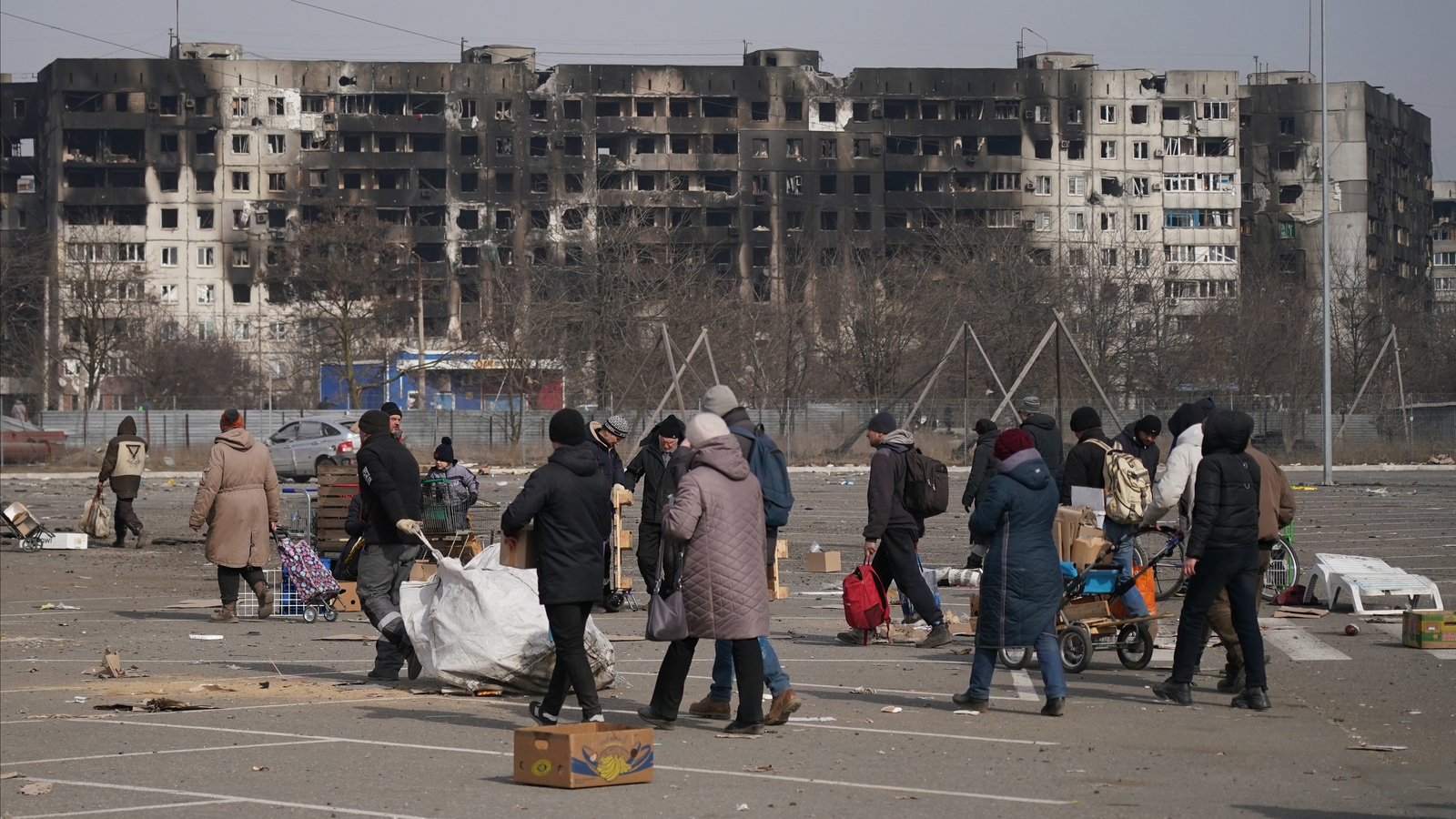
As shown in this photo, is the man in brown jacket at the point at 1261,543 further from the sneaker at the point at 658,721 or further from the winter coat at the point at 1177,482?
the sneaker at the point at 658,721

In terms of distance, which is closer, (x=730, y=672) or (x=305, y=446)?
(x=730, y=672)

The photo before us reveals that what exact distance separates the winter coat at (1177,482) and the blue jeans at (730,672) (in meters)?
3.15

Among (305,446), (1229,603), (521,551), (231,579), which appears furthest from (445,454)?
(305,446)

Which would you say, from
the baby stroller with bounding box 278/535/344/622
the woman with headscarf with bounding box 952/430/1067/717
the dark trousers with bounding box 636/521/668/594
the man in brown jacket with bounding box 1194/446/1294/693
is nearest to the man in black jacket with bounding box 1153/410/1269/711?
the man in brown jacket with bounding box 1194/446/1294/693

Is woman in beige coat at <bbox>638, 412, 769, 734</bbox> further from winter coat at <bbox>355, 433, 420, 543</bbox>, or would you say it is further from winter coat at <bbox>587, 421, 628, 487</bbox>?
winter coat at <bbox>587, 421, 628, 487</bbox>

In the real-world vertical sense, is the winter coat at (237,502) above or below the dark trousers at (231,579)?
above

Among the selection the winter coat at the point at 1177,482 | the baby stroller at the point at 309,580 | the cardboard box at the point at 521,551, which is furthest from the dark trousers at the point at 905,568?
the baby stroller at the point at 309,580

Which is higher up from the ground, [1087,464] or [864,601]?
[1087,464]

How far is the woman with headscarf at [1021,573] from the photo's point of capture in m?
9.30

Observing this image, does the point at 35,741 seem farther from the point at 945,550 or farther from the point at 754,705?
the point at 945,550

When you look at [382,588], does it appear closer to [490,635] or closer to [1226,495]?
[490,635]

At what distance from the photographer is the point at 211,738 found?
351 inches

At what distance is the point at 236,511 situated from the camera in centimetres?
1459

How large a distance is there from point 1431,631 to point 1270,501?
2.72m
